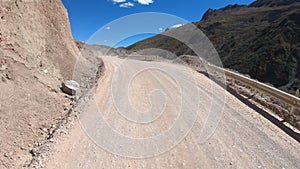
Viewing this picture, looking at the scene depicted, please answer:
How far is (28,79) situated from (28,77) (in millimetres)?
90

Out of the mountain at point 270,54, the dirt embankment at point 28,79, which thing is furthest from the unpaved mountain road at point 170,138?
the mountain at point 270,54

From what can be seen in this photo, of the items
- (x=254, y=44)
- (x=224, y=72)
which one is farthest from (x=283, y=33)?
(x=224, y=72)

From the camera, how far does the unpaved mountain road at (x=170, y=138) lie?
3854 millimetres

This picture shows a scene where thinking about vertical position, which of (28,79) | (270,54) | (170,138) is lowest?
(170,138)

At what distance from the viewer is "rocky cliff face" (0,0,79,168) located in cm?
434

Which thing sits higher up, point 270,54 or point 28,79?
point 270,54

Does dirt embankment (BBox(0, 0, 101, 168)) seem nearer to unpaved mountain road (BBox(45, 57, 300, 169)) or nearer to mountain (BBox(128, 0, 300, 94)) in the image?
unpaved mountain road (BBox(45, 57, 300, 169))

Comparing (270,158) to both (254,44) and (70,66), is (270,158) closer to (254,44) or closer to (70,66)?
(70,66)

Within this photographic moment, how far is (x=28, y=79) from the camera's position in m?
6.01

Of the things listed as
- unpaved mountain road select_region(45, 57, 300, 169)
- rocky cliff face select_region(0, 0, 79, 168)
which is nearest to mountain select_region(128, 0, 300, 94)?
rocky cliff face select_region(0, 0, 79, 168)

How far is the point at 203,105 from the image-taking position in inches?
261

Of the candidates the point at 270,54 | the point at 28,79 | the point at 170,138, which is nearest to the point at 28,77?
the point at 28,79

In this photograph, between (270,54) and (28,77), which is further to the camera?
(270,54)

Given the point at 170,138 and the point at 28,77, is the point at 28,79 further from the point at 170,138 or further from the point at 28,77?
the point at 170,138
